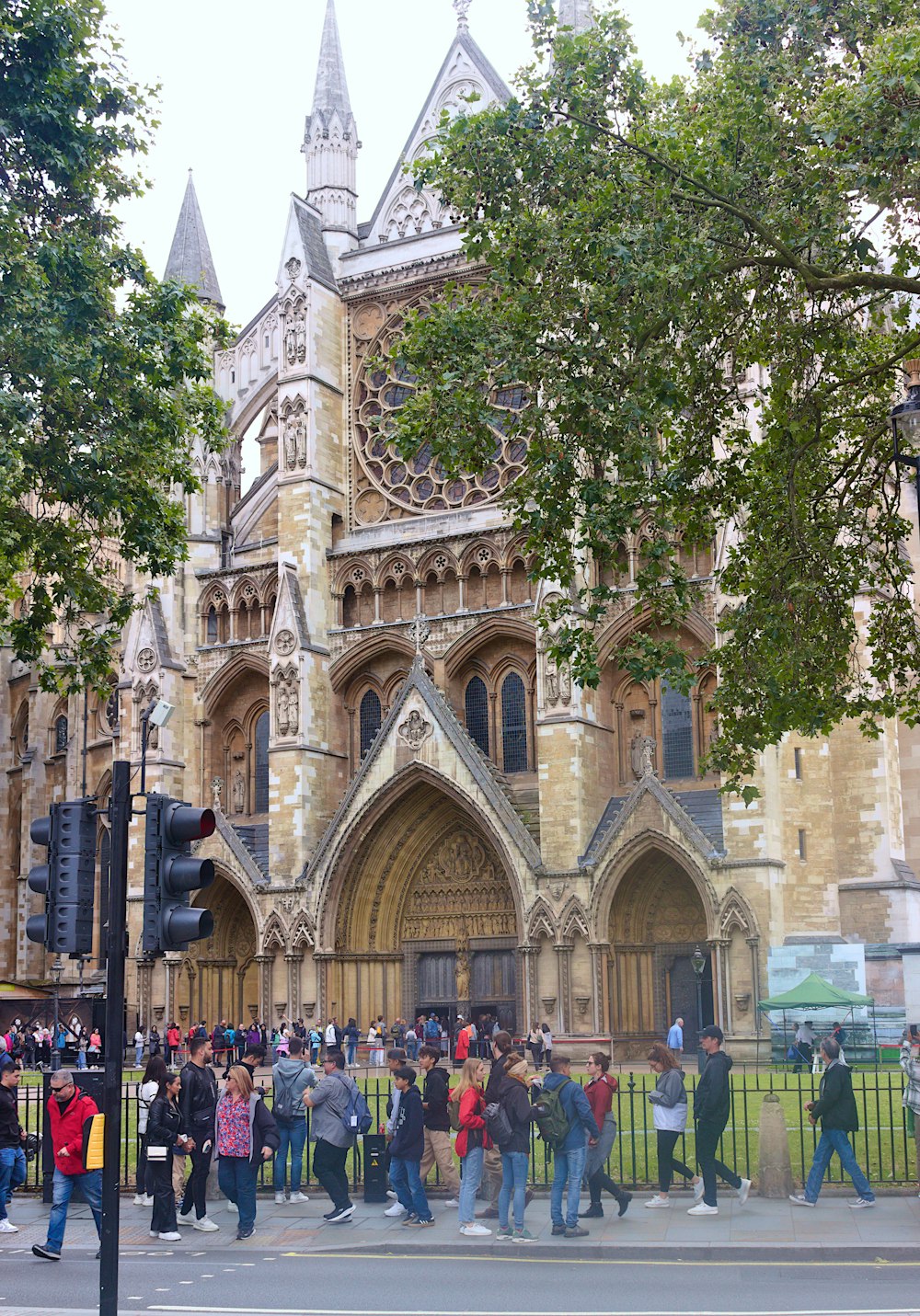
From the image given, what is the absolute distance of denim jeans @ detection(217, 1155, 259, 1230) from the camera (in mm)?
12992

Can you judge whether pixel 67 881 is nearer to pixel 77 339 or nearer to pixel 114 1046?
pixel 114 1046

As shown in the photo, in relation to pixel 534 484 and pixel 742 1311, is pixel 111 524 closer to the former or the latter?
pixel 534 484

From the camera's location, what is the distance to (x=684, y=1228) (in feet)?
41.1

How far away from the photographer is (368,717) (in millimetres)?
37250

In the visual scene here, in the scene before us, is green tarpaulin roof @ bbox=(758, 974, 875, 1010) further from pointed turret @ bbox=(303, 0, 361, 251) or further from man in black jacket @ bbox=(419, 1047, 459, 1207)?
pointed turret @ bbox=(303, 0, 361, 251)

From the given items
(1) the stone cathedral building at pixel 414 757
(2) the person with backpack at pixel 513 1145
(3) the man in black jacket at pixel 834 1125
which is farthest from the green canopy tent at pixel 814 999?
(2) the person with backpack at pixel 513 1145

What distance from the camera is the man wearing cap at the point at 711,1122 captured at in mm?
13070

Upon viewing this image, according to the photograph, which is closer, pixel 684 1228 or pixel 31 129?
pixel 684 1228

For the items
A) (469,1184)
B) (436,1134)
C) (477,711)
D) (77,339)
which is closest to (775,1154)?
(469,1184)

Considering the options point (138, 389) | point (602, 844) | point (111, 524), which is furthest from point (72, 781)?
point (138, 389)

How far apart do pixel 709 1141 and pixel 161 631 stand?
1072 inches

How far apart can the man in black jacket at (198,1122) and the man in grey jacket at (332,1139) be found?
0.97 metres

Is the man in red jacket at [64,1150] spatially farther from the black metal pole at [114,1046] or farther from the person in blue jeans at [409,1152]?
the black metal pole at [114,1046]

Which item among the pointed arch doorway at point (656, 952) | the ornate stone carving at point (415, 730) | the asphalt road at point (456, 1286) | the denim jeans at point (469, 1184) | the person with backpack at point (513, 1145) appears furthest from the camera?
the ornate stone carving at point (415, 730)
